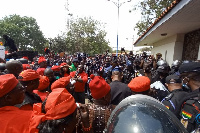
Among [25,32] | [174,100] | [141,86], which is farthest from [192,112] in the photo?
[25,32]

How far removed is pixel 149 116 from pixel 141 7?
18.1m

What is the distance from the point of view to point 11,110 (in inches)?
60.4

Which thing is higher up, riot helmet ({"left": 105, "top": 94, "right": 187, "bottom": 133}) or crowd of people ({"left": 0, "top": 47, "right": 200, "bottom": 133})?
riot helmet ({"left": 105, "top": 94, "right": 187, "bottom": 133})

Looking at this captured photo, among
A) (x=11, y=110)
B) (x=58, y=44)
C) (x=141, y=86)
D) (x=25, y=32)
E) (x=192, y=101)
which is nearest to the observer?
(x=11, y=110)

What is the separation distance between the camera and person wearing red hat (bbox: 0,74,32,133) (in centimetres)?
135

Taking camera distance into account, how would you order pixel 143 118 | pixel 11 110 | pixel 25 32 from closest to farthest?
pixel 143 118 < pixel 11 110 < pixel 25 32

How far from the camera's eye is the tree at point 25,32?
4556 cm

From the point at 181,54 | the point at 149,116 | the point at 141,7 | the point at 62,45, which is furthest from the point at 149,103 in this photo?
the point at 62,45

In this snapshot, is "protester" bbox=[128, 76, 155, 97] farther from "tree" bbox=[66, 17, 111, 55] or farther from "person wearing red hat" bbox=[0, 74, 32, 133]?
"tree" bbox=[66, 17, 111, 55]

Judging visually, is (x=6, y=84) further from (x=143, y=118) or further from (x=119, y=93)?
(x=119, y=93)

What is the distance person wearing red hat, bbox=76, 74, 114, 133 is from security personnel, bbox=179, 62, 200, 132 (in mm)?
811

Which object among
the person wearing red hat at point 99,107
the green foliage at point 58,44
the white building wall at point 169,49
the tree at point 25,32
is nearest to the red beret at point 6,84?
the person wearing red hat at point 99,107

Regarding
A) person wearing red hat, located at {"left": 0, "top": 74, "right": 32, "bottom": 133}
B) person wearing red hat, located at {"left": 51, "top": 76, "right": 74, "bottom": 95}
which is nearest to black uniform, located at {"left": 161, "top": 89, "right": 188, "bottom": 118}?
person wearing red hat, located at {"left": 51, "top": 76, "right": 74, "bottom": 95}

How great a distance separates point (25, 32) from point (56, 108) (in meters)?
52.7
